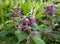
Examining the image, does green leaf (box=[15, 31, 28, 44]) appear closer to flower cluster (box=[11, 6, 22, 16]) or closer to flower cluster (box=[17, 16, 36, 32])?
flower cluster (box=[17, 16, 36, 32])

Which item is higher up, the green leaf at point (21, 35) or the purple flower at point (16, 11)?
the purple flower at point (16, 11)

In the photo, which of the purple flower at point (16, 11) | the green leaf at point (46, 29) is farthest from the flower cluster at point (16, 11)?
the green leaf at point (46, 29)

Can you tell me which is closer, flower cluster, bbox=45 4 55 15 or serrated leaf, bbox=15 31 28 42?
serrated leaf, bbox=15 31 28 42

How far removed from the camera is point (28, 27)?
92cm

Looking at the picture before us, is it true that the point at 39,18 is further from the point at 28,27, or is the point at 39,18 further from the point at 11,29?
the point at 28,27

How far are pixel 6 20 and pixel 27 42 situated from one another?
0.36m

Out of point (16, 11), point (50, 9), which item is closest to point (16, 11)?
point (16, 11)

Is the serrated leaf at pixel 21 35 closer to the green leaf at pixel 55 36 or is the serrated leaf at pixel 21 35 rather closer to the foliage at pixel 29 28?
the foliage at pixel 29 28

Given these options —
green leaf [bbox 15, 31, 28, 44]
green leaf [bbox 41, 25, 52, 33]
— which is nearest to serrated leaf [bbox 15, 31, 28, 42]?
green leaf [bbox 15, 31, 28, 44]

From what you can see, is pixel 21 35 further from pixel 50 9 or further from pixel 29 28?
pixel 50 9

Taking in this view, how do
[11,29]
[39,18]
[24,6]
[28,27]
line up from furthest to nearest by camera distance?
[24,6] → [39,18] → [11,29] → [28,27]

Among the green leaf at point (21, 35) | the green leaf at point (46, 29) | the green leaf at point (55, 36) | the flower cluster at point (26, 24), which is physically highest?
the flower cluster at point (26, 24)

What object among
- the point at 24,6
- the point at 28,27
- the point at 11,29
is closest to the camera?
Result: the point at 28,27

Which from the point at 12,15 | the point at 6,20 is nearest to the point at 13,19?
the point at 12,15
